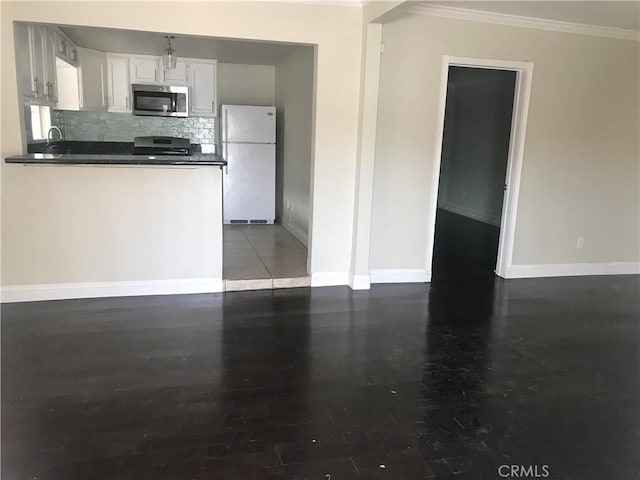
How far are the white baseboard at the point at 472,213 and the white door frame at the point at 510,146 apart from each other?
2.94 metres

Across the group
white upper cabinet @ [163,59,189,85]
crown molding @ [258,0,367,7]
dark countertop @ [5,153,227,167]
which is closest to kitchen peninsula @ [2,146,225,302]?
dark countertop @ [5,153,227,167]

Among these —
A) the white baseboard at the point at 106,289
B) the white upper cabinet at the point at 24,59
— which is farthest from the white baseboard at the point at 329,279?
the white upper cabinet at the point at 24,59

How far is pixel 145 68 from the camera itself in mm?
6312

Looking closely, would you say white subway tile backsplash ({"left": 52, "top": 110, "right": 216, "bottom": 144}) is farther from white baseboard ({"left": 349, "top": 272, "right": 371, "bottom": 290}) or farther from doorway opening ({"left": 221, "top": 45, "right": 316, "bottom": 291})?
white baseboard ({"left": 349, "top": 272, "right": 371, "bottom": 290})

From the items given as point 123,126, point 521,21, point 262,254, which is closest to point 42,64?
point 123,126

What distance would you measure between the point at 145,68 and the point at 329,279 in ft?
12.8

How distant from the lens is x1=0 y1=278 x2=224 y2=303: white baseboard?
3832mm

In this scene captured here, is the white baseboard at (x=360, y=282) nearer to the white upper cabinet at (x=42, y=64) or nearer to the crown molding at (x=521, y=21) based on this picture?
the crown molding at (x=521, y=21)

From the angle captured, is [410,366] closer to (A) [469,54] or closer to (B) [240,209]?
(A) [469,54]

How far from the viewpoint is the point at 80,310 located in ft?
12.1

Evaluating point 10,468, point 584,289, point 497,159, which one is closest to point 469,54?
point 584,289

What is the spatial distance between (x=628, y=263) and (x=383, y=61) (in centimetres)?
348

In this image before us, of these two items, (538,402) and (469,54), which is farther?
(469,54)

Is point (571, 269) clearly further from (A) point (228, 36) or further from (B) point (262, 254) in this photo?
(A) point (228, 36)
